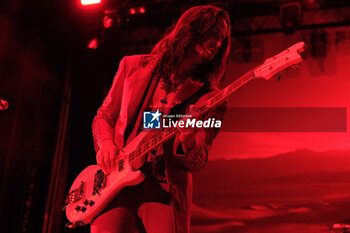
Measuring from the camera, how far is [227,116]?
329cm

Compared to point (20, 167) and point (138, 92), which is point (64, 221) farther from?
point (138, 92)

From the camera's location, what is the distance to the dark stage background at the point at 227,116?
9.90 feet

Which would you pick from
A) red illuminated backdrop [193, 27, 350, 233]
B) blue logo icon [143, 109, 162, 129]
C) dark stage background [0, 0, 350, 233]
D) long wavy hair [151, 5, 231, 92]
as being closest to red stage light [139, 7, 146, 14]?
dark stage background [0, 0, 350, 233]

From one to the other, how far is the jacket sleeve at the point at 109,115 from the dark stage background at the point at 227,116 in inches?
46.5

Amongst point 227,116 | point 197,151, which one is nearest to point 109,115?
point 197,151

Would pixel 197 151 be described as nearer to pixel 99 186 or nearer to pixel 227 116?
pixel 99 186

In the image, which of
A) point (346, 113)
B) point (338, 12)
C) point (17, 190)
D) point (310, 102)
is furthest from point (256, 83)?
point (17, 190)

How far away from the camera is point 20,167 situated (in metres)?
3.59

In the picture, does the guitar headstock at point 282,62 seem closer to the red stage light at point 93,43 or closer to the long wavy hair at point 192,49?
the long wavy hair at point 192,49

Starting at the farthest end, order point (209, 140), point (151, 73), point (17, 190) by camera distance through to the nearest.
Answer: point (17, 190)
point (151, 73)
point (209, 140)

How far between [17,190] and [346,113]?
2.72 metres

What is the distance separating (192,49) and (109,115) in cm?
61

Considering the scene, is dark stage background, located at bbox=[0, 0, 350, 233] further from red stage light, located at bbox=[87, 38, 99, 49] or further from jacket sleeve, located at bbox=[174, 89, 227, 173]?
jacket sleeve, located at bbox=[174, 89, 227, 173]

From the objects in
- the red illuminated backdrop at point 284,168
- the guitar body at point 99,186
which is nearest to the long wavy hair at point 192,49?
the guitar body at point 99,186
